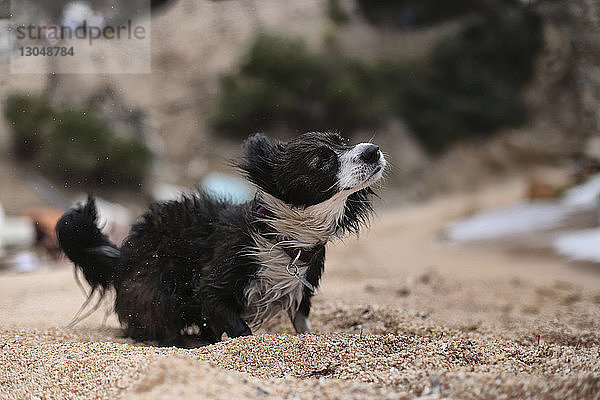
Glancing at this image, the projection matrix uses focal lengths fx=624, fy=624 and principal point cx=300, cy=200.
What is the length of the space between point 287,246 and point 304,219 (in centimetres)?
19

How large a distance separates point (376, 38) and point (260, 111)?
18.8ft

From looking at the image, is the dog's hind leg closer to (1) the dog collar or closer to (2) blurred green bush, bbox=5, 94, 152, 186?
(1) the dog collar

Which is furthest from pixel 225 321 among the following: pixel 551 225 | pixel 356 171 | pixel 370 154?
pixel 551 225

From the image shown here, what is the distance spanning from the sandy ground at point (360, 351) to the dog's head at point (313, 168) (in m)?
0.79

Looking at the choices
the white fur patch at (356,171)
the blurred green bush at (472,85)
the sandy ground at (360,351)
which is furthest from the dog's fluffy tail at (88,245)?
the blurred green bush at (472,85)

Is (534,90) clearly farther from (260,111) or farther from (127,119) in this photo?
(127,119)

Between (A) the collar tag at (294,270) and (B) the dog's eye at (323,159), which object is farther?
(A) the collar tag at (294,270)

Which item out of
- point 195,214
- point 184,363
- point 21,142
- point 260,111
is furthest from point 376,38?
point 184,363

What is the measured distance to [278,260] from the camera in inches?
140

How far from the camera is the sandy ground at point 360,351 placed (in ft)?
7.59

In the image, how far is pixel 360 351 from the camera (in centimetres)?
304

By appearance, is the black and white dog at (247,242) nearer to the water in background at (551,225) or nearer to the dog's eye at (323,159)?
the dog's eye at (323,159)

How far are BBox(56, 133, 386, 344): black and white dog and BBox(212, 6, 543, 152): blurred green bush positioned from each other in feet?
51.1

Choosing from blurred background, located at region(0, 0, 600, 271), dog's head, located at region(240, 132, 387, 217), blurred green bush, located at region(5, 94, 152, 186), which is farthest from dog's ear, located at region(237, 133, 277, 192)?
blurred background, located at region(0, 0, 600, 271)
